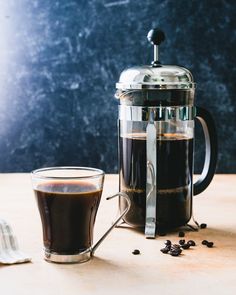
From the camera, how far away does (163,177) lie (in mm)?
1304

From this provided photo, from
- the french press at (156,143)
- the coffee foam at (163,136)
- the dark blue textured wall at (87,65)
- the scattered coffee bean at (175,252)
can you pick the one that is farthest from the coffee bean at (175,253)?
the dark blue textured wall at (87,65)

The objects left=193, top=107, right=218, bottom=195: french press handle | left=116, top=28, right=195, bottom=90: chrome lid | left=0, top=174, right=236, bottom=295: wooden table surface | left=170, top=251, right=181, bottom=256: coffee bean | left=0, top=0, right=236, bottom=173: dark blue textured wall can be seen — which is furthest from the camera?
left=0, top=0, right=236, bottom=173: dark blue textured wall

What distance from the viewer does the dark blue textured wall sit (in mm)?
2270

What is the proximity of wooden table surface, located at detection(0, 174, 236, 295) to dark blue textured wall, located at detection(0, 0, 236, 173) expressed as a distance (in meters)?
0.88

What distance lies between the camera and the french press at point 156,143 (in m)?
1.29

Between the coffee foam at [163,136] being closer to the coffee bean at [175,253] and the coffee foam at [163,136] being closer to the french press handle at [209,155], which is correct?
the french press handle at [209,155]

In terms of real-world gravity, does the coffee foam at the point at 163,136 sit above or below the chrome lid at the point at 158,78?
below

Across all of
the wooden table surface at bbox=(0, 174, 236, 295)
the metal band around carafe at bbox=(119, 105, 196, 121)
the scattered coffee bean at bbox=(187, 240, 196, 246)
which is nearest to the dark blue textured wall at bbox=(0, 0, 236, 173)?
the wooden table surface at bbox=(0, 174, 236, 295)

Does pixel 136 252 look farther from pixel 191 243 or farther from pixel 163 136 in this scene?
pixel 163 136

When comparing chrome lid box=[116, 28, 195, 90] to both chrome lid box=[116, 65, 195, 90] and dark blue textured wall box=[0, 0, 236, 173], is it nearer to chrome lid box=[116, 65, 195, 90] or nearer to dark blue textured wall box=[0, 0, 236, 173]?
chrome lid box=[116, 65, 195, 90]

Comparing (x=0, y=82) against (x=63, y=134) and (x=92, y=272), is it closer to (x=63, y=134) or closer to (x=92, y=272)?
(x=63, y=134)

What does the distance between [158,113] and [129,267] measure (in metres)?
0.35

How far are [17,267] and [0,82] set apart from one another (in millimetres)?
1368

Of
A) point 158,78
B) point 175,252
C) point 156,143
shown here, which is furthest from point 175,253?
point 158,78
